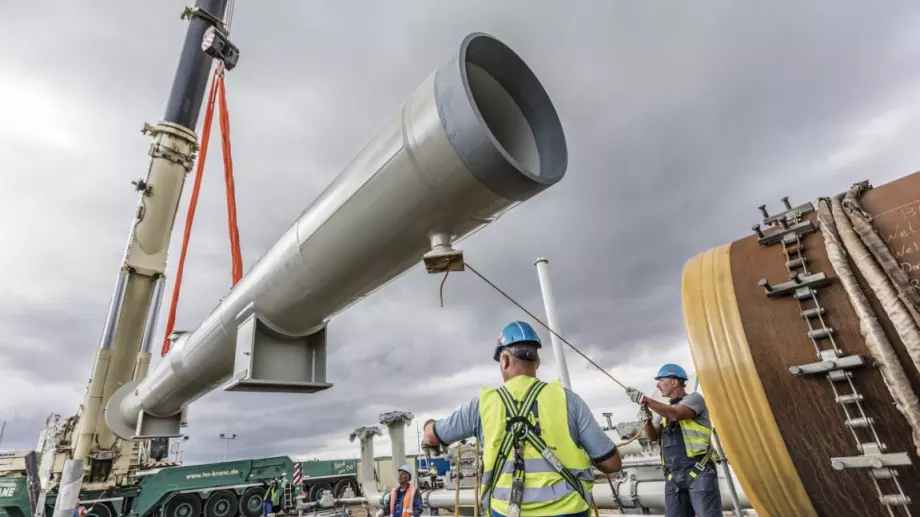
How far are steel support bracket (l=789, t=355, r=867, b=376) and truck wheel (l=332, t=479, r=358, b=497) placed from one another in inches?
806

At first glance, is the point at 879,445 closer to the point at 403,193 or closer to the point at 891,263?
the point at 891,263

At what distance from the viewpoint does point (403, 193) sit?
7.54ft

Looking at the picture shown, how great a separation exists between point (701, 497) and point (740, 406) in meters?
1.93

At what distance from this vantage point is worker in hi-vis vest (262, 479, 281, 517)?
49.9 feet

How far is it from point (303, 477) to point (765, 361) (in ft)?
66.2

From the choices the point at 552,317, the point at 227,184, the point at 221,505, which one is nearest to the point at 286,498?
the point at 221,505

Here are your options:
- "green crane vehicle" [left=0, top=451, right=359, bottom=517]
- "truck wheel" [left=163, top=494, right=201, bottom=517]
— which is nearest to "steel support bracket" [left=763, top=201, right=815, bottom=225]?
"green crane vehicle" [left=0, top=451, right=359, bottom=517]

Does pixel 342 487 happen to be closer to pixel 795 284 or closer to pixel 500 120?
pixel 500 120

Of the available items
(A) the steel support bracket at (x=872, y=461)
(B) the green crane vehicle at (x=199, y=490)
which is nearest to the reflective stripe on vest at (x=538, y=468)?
(A) the steel support bracket at (x=872, y=461)

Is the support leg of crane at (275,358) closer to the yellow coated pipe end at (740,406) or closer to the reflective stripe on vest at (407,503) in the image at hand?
the yellow coated pipe end at (740,406)

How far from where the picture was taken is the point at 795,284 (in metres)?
2.02

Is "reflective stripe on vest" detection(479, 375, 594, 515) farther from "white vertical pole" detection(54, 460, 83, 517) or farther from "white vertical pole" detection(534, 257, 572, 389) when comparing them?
"white vertical pole" detection(54, 460, 83, 517)

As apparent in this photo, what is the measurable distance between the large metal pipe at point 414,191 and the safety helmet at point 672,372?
2641mm

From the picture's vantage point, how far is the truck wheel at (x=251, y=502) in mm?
15992
